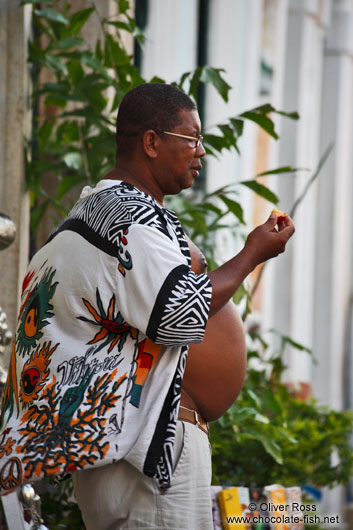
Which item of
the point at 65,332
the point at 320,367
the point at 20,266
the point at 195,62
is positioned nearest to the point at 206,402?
the point at 65,332

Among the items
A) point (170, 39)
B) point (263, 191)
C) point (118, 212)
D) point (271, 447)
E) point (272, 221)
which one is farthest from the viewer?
point (170, 39)

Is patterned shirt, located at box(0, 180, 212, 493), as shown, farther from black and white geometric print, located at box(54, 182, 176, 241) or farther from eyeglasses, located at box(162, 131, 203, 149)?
eyeglasses, located at box(162, 131, 203, 149)

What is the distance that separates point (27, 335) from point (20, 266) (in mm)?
1479

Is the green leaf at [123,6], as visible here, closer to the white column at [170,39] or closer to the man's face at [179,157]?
the man's face at [179,157]

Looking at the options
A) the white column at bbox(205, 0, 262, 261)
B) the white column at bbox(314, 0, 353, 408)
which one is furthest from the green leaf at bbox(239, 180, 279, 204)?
the white column at bbox(314, 0, 353, 408)

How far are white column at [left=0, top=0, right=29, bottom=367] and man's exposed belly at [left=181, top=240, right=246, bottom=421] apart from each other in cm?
138

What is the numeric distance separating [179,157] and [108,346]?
2.00 ft

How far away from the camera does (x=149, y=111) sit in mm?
2896

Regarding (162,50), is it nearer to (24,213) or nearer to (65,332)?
(24,213)

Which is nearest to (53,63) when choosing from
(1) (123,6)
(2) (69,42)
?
(2) (69,42)

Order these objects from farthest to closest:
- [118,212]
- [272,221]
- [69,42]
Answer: [69,42] → [272,221] → [118,212]

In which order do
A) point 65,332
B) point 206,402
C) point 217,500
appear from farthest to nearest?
point 217,500 → point 206,402 → point 65,332

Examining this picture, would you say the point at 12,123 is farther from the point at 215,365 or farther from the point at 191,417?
the point at 191,417

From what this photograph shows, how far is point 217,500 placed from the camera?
3.65m
